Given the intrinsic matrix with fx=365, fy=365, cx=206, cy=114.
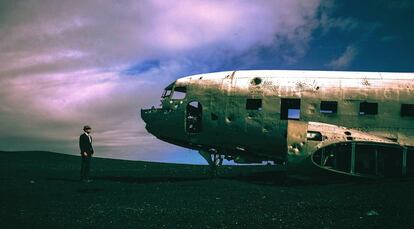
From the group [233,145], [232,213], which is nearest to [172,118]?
[233,145]

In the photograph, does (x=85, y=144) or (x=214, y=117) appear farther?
(x=214, y=117)

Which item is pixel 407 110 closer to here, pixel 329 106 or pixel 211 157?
pixel 329 106

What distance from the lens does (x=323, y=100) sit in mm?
15805

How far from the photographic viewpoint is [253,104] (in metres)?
16.3

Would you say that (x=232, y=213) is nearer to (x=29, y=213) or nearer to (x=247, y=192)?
(x=247, y=192)

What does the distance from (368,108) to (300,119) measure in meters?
2.97

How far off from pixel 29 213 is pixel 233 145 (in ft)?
30.2

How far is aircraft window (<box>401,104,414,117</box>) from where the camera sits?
612 inches

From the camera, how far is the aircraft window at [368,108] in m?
15.7

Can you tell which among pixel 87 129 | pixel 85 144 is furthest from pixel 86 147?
pixel 87 129

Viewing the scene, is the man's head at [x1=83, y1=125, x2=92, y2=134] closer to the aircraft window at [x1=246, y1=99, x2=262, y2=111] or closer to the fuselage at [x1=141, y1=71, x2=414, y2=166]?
the fuselage at [x1=141, y1=71, x2=414, y2=166]

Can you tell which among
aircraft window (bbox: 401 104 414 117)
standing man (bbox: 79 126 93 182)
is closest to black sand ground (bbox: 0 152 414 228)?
standing man (bbox: 79 126 93 182)

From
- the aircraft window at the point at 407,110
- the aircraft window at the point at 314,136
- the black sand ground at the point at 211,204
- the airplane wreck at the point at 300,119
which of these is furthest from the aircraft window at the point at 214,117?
the aircraft window at the point at 407,110

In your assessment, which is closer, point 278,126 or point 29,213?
point 29,213
